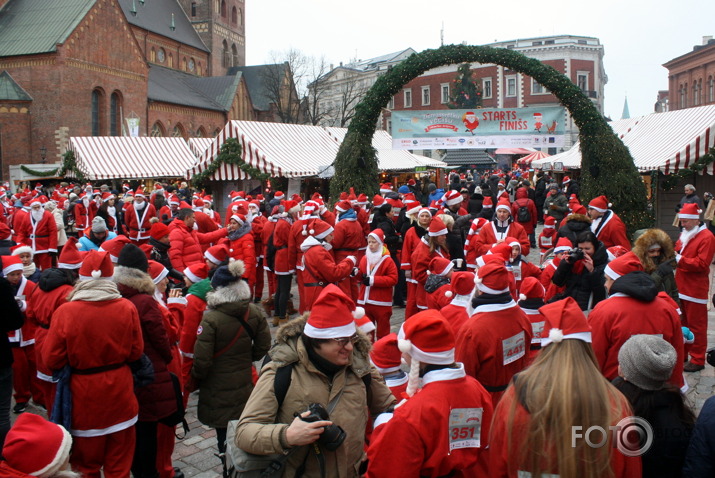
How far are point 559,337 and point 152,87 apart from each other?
51484mm

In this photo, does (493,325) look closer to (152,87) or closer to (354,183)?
(354,183)

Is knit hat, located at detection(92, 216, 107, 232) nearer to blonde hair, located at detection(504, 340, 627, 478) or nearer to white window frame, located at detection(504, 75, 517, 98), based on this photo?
blonde hair, located at detection(504, 340, 627, 478)

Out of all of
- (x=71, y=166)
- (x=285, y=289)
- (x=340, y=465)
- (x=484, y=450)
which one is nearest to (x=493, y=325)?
(x=484, y=450)

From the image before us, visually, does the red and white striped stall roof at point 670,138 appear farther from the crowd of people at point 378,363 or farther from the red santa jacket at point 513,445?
the red santa jacket at point 513,445

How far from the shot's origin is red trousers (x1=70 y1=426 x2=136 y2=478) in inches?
158

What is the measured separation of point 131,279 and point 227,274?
68 cm

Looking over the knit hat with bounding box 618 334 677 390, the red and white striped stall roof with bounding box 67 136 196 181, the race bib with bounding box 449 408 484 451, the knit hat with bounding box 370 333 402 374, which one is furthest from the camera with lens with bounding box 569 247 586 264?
the red and white striped stall roof with bounding box 67 136 196 181

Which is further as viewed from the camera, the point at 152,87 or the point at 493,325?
the point at 152,87

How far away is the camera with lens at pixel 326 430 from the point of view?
2549 millimetres

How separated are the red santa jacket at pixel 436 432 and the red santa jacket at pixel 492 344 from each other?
931mm

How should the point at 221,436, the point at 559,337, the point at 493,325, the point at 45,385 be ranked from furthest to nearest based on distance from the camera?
the point at 45,385 < the point at 221,436 < the point at 493,325 < the point at 559,337

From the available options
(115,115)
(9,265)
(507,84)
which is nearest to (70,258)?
(9,265)

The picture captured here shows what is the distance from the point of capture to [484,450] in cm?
284

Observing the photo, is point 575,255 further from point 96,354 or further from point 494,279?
point 96,354
